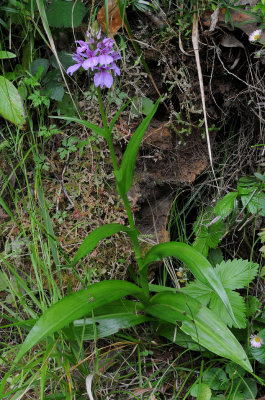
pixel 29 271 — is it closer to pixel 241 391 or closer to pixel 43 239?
pixel 43 239

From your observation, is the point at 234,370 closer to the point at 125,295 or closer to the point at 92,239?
the point at 125,295

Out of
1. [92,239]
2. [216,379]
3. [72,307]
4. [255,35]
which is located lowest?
[216,379]

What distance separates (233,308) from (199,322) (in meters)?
0.12

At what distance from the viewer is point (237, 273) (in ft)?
5.03

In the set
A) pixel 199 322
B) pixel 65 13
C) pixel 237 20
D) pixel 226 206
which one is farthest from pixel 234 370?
pixel 65 13

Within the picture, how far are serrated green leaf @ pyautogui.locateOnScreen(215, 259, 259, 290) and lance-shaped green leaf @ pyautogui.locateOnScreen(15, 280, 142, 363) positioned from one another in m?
Result: 0.30

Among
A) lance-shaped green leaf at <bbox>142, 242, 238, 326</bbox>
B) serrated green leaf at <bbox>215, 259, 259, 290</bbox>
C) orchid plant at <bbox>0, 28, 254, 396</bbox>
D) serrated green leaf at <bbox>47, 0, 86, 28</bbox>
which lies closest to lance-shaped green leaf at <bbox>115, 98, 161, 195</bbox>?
orchid plant at <bbox>0, 28, 254, 396</bbox>

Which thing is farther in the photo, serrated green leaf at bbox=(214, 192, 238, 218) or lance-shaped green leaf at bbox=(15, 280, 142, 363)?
serrated green leaf at bbox=(214, 192, 238, 218)

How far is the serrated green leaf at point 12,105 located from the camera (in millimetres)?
1769

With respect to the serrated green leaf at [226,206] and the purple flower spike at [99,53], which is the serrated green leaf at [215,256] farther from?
the purple flower spike at [99,53]

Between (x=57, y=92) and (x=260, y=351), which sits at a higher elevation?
(x=57, y=92)

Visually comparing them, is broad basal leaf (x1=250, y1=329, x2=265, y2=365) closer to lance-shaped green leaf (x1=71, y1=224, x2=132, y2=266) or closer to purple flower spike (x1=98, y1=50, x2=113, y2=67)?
lance-shaped green leaf (x1=71, y1=224, x2=132, y2=266)

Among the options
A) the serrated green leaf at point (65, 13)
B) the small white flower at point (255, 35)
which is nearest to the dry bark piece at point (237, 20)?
the small white flower at point (255, 35)

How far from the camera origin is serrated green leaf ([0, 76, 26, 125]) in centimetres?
177
